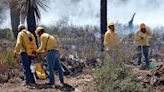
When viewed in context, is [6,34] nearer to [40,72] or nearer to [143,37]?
[143,37]

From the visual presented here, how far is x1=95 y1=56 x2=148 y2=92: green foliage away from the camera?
11.4 metres

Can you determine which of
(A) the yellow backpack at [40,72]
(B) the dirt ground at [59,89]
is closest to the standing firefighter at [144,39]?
(B) the dirt ground at [59,89]

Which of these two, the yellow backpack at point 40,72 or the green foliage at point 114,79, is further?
the yellow backpack at point 40,72

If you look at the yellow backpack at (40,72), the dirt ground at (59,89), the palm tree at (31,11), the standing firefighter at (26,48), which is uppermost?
the palm tree at (31,11)

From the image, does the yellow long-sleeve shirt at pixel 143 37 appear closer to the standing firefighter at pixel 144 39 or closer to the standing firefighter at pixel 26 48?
the standing firefighter at pixel 144 39

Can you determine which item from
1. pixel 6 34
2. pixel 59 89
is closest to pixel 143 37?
pixel 59 89

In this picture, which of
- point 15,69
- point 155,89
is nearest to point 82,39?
point 15,69

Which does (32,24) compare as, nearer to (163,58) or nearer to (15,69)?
(15,69)

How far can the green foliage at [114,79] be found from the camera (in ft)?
37.4

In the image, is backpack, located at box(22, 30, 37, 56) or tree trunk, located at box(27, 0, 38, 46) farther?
tree trunk, located at box(27, 0, 38, 46)

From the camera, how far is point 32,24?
20766mm

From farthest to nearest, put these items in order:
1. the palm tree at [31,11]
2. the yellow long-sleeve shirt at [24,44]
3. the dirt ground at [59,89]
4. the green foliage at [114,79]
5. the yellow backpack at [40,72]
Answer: the palm tree at [31,11]
the yellow backpack at [40,72]
the yellow long-sleeve shirt at [24,44]
the dirt ground at [59,89]
the green foliage at [114,79]

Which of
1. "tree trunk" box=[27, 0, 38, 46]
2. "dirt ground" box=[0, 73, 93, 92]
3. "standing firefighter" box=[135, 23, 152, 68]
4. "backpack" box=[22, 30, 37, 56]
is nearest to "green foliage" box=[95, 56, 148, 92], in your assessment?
"dirt ground" box=[0, 73, 93, 92]

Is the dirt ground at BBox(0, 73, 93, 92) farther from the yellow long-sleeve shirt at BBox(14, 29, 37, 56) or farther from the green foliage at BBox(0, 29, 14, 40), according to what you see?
the green foliage at BBox(0, 29, 14, 40)
